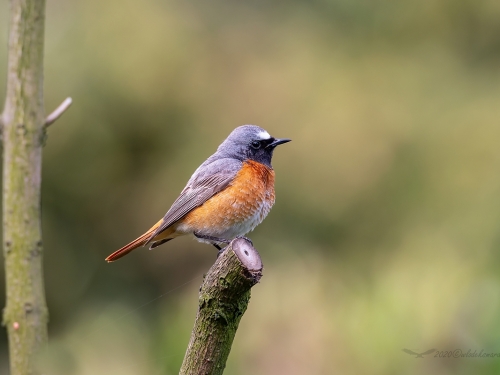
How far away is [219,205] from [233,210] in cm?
11

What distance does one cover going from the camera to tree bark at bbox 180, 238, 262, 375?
8.71 ft

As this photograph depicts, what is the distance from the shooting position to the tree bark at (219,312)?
265cm

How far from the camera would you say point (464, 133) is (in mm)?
7633

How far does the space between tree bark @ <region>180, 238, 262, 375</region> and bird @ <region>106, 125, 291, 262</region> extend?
5.19ft

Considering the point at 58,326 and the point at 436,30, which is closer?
→ the point at 58,326

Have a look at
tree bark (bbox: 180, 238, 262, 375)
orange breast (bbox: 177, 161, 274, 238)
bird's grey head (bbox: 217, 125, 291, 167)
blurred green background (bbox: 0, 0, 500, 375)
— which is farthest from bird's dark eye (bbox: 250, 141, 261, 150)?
tree bark (bbox: 180, 238, 262, 375)

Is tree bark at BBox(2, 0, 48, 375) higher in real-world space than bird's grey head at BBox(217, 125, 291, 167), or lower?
higher

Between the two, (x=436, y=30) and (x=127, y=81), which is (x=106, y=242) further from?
(x=436, y=30)

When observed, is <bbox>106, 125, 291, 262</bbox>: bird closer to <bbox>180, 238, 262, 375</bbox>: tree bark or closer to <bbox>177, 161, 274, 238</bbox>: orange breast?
<bbox>177, 161, 274, 238</bbox>: orange breast

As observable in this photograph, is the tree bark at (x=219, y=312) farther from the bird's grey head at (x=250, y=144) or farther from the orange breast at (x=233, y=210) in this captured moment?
the bird's grey head at (x=250, y=144)

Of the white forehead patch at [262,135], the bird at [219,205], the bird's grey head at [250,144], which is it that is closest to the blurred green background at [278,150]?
the bird at [219,205]

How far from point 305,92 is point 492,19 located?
3346 mm

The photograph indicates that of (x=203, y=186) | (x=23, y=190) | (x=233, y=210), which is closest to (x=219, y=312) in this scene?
(x=23, y=190)

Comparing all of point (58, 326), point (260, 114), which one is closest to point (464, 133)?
point (260, 114)
